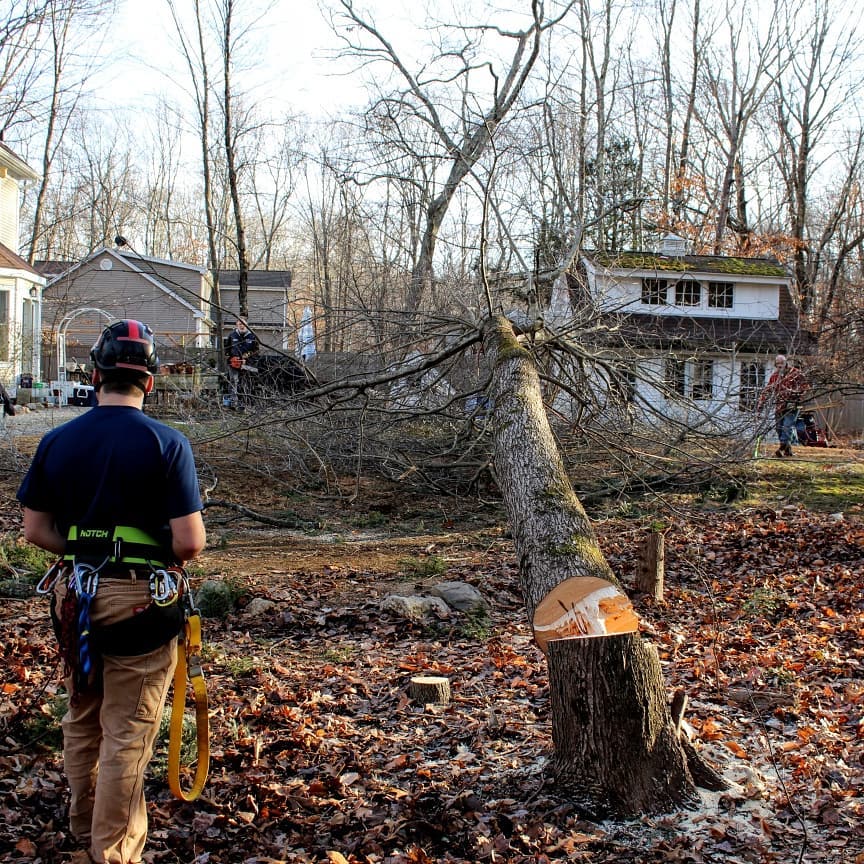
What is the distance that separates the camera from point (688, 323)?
2620 centimetres

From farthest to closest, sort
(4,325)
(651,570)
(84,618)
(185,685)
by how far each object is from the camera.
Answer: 1. (4,325)
2. (651,570)
3. (185,685)
4. (84,618)

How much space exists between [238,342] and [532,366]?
675 cm

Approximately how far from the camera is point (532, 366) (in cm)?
740

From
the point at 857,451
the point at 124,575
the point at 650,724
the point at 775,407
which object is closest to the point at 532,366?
the point at 650,724

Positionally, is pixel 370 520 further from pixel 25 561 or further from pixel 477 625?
pixel 477 625

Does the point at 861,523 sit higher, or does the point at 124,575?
the point at 124,575

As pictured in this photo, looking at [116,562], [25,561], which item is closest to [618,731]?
[116,562]

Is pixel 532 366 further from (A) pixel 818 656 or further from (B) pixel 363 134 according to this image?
(B) pixel 363 134

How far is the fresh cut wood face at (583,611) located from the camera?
408 cm

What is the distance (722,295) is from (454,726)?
80.7ft

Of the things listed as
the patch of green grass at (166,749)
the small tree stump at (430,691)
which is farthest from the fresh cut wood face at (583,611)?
the patch of green grass at (166,749)

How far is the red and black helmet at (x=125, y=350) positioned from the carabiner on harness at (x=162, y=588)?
0.71 m

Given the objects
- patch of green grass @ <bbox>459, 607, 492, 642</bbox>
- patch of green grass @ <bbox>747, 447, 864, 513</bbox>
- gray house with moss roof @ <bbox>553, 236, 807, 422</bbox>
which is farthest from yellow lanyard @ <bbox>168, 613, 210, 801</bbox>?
patch of green grass @ <bbox>747, 447, 864, 513</bbox>

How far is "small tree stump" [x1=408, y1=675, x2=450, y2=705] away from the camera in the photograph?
5188mm
